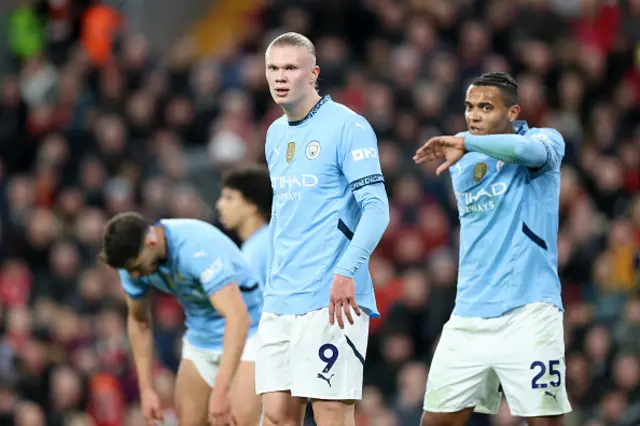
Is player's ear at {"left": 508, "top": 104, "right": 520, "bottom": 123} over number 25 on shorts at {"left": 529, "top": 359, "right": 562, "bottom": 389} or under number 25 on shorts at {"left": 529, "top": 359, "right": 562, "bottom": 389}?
over

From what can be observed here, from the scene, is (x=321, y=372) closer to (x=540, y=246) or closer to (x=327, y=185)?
(x=327, y=185)

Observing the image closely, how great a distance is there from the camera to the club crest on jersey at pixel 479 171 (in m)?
7.35

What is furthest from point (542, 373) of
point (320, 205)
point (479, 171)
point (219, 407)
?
point (219, 407)

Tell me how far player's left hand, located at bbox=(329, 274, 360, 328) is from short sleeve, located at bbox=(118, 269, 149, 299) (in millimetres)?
2263

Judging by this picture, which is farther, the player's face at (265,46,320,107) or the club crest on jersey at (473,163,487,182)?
the club crest on jersey at (473,163,487,182)

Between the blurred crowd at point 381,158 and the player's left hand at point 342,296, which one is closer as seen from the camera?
the player's left hand at point 342,296

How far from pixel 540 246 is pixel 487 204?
377 mm

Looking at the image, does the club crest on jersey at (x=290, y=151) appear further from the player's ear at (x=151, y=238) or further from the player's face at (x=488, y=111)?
the player's ear at (x=151, y=238)

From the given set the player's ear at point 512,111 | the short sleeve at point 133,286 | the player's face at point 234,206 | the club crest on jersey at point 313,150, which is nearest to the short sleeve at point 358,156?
the club crest on jersey at point 313,150

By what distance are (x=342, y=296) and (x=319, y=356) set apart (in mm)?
440

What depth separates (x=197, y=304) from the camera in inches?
335

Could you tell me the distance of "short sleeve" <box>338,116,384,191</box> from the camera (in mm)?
6641

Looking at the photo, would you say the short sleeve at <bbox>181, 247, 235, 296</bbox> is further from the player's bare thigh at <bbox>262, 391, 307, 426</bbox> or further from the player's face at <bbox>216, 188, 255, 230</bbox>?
the player's bare thigh at <bbox>262, 391, 307, 426</bbox>

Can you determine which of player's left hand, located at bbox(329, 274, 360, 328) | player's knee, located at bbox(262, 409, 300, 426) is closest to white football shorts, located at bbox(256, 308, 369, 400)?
player's knee, located at bbox(262, 409, 300, 426)
